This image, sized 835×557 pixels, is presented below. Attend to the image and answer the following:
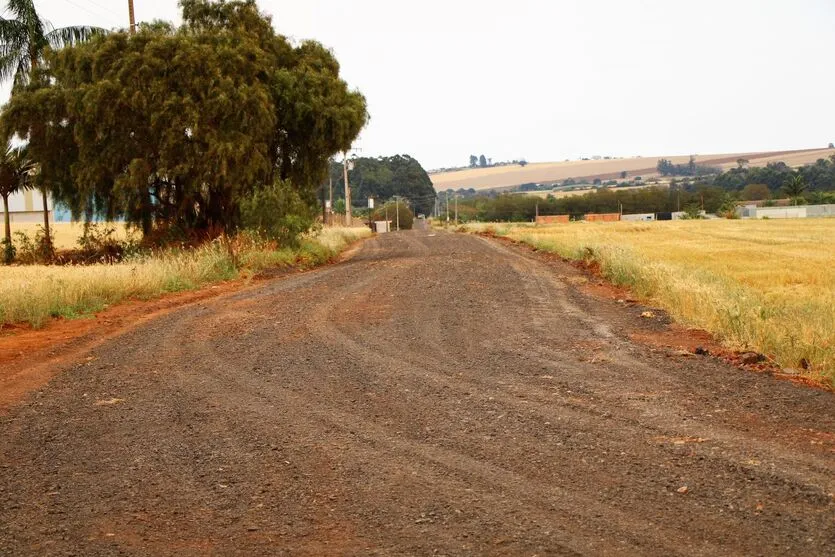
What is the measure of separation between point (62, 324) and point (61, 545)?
10.1 meters

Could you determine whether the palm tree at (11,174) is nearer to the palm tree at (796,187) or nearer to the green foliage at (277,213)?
the green foliage at (277,213)

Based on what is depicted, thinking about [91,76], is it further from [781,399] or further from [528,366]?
[781,399]

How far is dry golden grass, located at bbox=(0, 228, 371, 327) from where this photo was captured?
14086 mm

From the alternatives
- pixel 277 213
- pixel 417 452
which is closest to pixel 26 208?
pixel 277 213

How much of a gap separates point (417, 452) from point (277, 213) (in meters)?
21.8

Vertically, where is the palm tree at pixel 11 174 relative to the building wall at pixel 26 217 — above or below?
above

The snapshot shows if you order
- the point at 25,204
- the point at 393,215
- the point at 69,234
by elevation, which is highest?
the point at 25,204

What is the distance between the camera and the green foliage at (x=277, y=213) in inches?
1046

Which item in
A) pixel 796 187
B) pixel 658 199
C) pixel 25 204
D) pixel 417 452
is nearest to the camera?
pixel 417 452

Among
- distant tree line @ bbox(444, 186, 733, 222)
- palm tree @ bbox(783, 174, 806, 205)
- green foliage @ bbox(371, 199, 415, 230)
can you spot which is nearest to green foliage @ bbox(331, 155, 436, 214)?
distant tree line @ bbox(444, 186, 733, 222)

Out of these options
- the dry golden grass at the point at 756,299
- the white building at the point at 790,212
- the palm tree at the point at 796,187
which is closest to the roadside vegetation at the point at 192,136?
the dry golden grass at the point at 756,299

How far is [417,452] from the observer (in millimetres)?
5707

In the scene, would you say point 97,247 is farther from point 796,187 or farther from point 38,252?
point 796,187

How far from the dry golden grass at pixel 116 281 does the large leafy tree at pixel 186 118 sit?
3156mm
